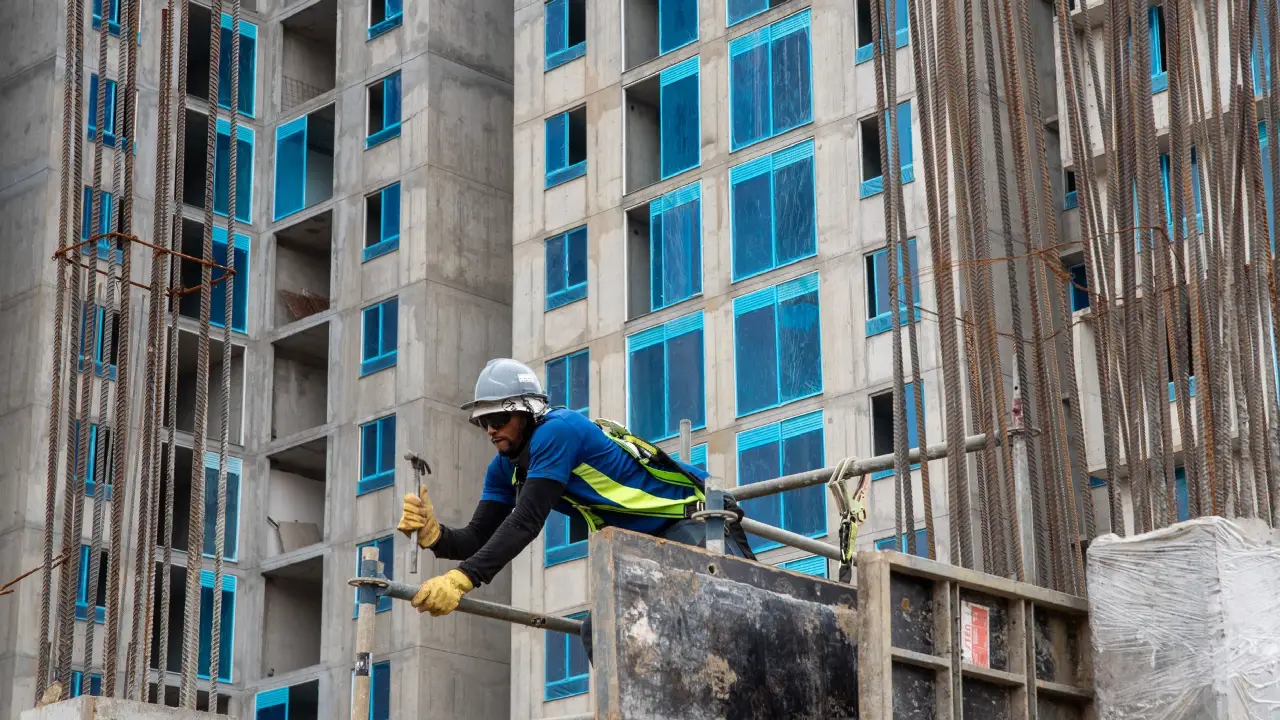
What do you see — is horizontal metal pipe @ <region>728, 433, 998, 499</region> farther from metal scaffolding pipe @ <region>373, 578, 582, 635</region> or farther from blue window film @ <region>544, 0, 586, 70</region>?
blue window film @ <region>544, 0, 586, 70</region>

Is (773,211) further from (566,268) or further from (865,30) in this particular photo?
(566,268)

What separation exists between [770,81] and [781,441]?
755 centimetres

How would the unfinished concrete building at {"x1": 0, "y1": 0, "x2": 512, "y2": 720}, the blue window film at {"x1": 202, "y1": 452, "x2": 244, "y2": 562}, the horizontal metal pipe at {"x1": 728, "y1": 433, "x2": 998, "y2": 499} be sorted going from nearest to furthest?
the horizontal metal pipe at {"x1": 728, "y1": 433, "x2": 998, "y2": 499}, the unfinished concrete building at {"x1": 0, "y1": 0, "x2": 512, "y2": 720}, the blue window film at {"x1": 202, "y1": 452, "x2": 244, "y2": 562}

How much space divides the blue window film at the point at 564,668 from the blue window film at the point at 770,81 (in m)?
10.4

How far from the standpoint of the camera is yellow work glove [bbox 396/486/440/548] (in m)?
12.7

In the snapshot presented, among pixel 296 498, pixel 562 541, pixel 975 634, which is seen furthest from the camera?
pixel 296 498

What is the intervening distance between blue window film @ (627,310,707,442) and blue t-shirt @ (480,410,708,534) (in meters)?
28.9

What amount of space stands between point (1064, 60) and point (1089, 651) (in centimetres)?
362

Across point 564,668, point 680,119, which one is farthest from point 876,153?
point 564,668

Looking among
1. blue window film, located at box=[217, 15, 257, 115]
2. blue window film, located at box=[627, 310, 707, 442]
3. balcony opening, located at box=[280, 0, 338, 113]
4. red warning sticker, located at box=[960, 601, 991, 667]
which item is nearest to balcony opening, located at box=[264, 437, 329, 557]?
blue window film, located at box=[217, 15, 257, 115]

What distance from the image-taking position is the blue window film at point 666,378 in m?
42.3

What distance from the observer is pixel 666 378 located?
141 feet

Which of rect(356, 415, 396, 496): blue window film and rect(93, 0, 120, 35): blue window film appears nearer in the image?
rect(356, 415, 396, 496): blue window film

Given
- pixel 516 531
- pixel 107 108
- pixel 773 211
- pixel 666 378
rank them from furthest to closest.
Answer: pixel 107 108, pixel 666 378, pixel 773 211, pixel 516 531
